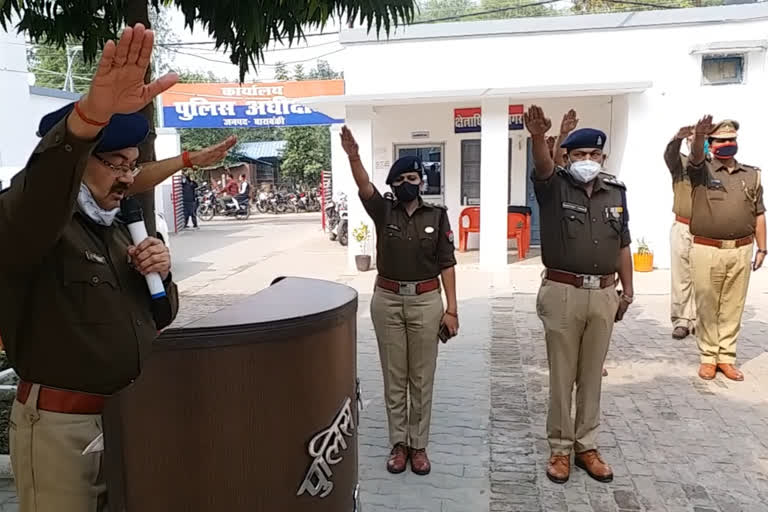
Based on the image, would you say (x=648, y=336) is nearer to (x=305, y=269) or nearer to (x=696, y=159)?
(x=696, y=159)

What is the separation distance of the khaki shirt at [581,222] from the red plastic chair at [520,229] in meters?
7.83

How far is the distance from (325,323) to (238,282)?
8.25 meters

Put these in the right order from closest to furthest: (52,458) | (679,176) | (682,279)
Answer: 1. (52,458)
2. (679,176)
3. (682,279)

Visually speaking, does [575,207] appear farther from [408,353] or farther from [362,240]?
[362,240]

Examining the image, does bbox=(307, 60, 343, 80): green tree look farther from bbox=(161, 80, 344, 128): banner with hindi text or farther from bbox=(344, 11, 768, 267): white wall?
bbox=(344, 11, 768, 267): white wall

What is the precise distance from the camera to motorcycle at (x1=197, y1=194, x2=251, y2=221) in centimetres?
2502

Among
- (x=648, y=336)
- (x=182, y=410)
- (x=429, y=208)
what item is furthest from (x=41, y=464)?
(x=648, y=336)

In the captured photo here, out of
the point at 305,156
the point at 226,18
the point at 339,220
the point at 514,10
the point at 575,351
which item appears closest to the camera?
the point at 226,18

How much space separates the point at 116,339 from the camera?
1722mm

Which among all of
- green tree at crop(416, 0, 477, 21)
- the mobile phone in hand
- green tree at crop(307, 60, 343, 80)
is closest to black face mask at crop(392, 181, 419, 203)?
the mobile phone in hand

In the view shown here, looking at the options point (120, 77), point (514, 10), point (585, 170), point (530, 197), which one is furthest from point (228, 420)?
Answer: point (514, 10)

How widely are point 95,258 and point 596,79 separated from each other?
9876 millimetres

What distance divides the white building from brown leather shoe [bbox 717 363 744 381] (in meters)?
5.16

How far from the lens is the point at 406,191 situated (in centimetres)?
347
